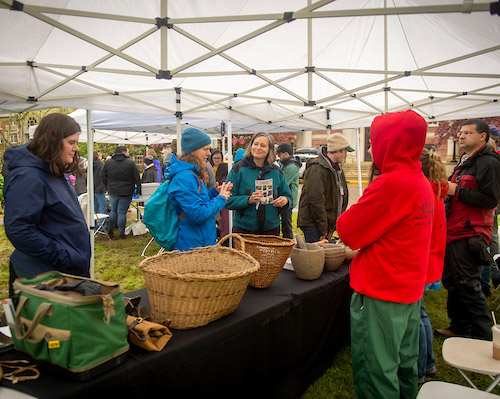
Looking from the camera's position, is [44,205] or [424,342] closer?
[44,205]

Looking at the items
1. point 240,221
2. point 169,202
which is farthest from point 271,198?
point 169,202

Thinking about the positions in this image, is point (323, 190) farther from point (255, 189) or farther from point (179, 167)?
point (179, 167)

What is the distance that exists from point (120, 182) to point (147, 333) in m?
5.79

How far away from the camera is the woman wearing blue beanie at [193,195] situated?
233 centimetres

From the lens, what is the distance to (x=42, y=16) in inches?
108

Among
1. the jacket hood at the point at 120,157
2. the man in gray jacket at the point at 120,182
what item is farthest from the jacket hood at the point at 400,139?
the jacket hood at the point at 120,157

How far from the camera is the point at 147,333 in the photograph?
135 cm

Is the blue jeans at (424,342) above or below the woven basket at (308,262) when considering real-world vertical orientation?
below

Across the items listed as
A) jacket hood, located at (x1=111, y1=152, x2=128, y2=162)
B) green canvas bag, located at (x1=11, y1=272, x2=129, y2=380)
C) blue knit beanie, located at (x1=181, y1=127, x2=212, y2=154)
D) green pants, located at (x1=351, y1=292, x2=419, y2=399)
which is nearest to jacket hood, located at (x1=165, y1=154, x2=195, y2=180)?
blue knit beanie, located at (x1=181, y1=127, x2=212, y2=154)

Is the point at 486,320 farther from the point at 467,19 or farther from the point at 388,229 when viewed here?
the point at 467,19

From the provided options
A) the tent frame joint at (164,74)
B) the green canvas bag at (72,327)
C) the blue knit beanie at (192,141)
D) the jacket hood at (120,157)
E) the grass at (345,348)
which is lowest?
the grass at (345,348)

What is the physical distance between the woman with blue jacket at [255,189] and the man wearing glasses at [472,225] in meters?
1.42

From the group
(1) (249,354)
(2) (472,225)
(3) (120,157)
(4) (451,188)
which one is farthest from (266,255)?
(3) (120,157)

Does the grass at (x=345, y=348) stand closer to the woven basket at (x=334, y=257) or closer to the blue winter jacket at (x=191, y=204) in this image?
the woven basket at (x=334, y=257)
